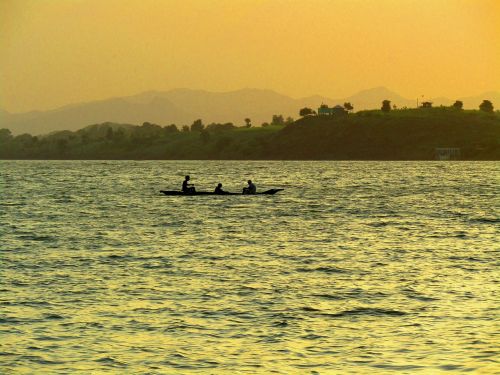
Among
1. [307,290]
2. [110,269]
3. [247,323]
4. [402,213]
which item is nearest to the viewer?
[247,323]

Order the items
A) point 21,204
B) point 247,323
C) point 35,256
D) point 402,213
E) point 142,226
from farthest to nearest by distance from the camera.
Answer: point 21,204
point 402,213
point 142,226
point 35,256
point 247,323

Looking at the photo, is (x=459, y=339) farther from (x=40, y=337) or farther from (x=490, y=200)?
(x=490, y=200)

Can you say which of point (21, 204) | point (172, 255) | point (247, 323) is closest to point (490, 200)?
point (21, 204)

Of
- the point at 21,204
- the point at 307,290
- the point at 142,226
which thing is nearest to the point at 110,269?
the point at 307,290

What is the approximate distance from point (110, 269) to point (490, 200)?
78.1 m

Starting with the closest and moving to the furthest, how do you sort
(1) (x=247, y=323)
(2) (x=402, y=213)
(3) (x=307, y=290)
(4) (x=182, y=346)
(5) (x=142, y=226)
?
(4) (x=182, y=346) < (1) (x=247, y=323) < (3) (x=307, y=290) < (5) (x=142, y=226) < (2) (x=402, y=213)

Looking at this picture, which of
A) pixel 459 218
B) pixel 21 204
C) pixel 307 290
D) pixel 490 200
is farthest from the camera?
pixel 490 200

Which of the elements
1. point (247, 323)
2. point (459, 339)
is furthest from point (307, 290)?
point (459, 339)

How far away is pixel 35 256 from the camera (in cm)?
4578

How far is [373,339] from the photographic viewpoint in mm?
25406

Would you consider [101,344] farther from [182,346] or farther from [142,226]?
[142,226]

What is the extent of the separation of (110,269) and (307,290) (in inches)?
408

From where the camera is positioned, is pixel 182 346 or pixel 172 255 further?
pixel 172 255

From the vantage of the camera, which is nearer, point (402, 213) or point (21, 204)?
point (402, 213)
